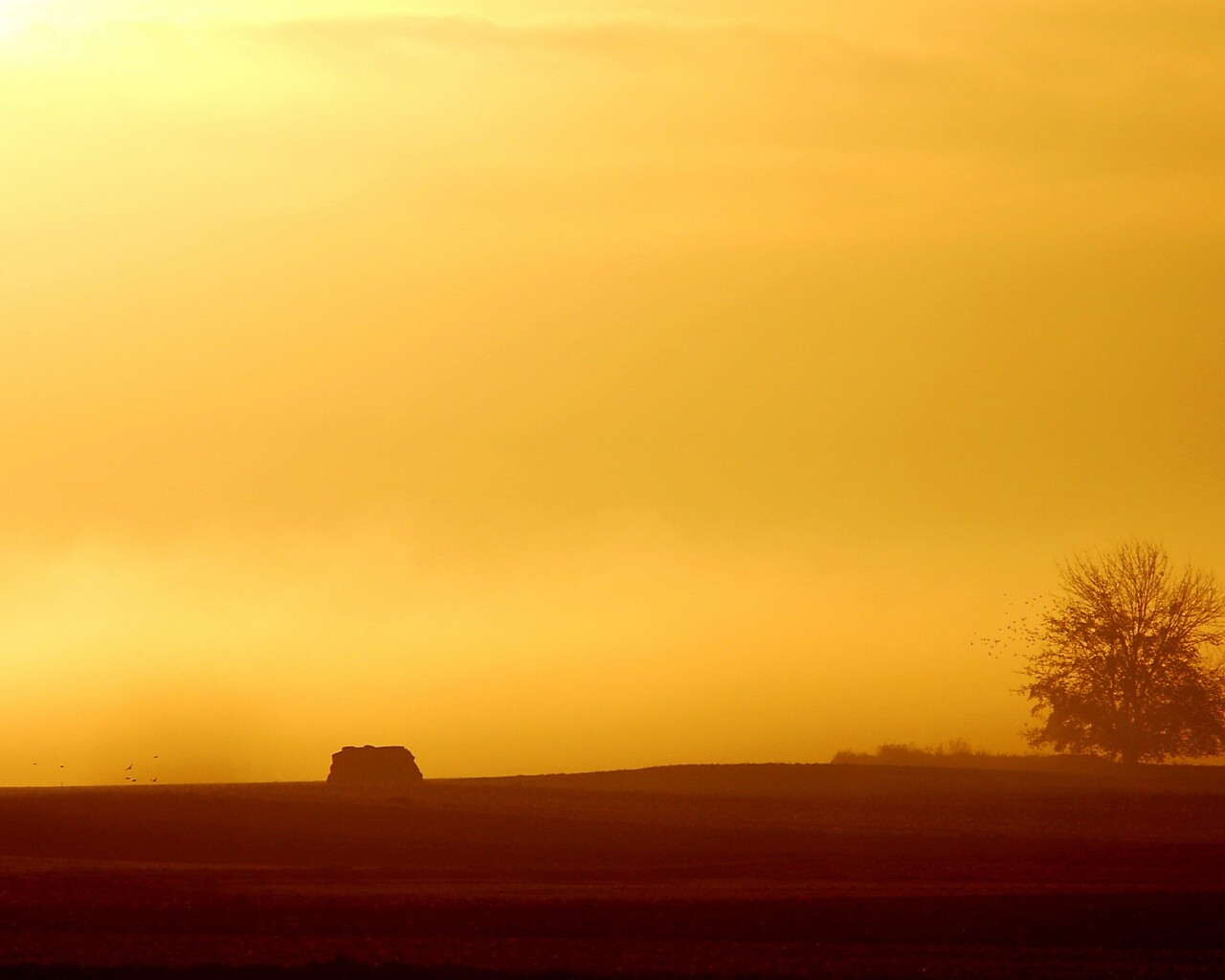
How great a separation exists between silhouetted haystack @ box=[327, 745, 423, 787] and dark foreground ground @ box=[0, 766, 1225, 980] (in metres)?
3.33

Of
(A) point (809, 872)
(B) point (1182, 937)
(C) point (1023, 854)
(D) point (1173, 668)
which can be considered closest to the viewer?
(B) point (1182, 937)

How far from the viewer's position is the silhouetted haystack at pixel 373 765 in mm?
57750

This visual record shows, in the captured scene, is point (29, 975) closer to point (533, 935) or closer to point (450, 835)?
point (533, 935)

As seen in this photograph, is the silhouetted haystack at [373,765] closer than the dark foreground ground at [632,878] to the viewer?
No

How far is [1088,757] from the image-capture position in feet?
199

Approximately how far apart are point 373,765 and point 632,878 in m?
24.0

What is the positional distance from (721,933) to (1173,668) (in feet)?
113

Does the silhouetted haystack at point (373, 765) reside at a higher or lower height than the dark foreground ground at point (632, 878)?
higher

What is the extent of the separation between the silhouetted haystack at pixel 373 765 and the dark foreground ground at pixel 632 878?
3327mm

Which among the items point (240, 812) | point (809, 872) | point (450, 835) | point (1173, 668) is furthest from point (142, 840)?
point (1173, 668)

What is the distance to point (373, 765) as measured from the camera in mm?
58250

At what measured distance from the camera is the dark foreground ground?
24.3 meters

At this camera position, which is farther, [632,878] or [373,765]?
[373,765]

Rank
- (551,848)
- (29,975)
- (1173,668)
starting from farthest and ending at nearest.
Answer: (1173,668), (551,848), (29,975)
